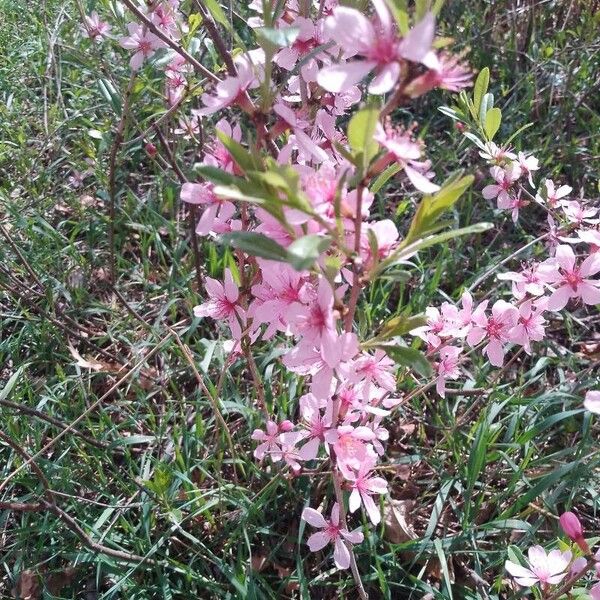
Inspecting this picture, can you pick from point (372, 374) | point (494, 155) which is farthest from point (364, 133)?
point (494, 155)

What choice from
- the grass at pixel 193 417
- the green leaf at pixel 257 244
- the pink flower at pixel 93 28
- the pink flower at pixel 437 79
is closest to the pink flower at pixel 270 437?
the grass at pixel 193 417

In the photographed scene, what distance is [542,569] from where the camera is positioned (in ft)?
4.66

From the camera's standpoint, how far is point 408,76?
82 cm

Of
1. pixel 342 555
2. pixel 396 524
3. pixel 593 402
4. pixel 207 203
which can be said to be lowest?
pixel 396 524

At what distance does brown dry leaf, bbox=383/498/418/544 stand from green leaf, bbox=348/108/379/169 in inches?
51.9

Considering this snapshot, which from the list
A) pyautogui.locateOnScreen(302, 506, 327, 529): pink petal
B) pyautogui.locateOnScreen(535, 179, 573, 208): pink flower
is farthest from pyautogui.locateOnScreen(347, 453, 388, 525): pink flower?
pyautogui.locateOnScreen(535, 179, 573, 208): pink flower

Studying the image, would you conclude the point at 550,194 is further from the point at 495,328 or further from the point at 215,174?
the point at 215,174

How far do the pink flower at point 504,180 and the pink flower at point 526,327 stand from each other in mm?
464

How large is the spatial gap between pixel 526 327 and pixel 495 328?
8 cm

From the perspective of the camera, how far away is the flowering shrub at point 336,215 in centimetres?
83

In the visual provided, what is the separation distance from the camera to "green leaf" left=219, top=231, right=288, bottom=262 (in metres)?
0.85

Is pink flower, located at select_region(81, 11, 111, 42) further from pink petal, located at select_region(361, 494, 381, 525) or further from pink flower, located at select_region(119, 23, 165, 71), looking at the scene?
pink petal, located at select_region(361, 494, 381, 525)

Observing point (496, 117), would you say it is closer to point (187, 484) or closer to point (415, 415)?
point (415, 415)

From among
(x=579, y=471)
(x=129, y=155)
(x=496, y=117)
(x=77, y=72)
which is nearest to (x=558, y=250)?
(x=496, y=117)
